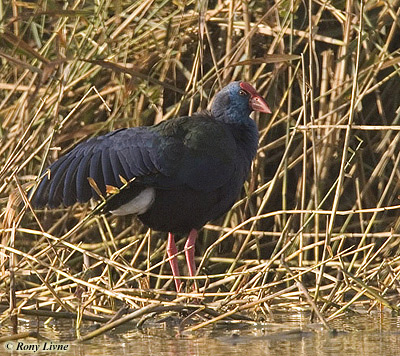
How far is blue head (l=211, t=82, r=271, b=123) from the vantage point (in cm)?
396

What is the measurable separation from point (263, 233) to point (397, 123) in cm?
74

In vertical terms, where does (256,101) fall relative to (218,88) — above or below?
below

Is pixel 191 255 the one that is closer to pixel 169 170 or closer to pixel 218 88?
pixel 169 170

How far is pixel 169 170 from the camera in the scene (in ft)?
11.8

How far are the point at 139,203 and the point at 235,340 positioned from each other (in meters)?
0.91

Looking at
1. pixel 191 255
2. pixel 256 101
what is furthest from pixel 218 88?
pixel 191 255

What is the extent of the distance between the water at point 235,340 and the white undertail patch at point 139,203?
0.54m

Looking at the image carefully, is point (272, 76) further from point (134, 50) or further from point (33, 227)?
point (33, 227)

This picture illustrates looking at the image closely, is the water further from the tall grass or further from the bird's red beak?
the bird's red beak
